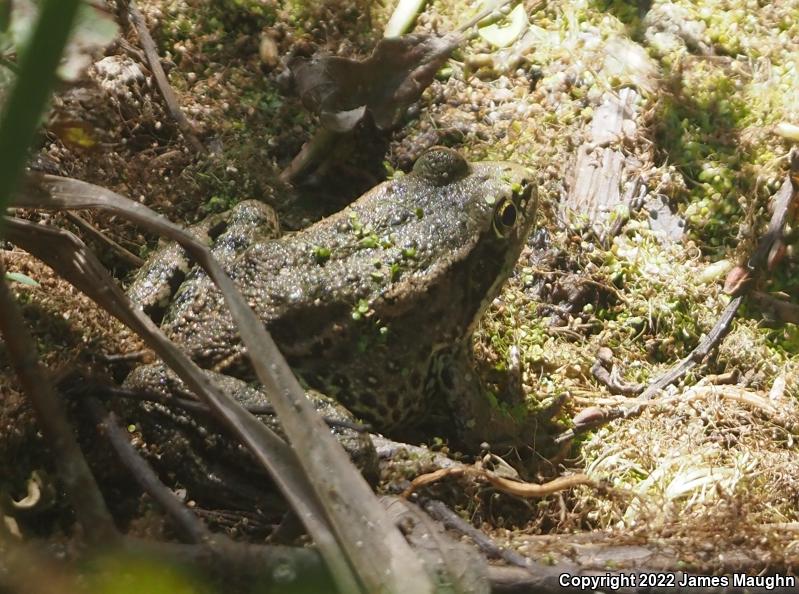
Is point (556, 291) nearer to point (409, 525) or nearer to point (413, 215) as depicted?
point (413, 215)

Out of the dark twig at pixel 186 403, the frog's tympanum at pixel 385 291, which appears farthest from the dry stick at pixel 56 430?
the frog's tympanum at pixel 385 291

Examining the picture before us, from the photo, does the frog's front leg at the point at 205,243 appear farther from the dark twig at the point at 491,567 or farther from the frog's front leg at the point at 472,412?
the dark twig at the point at 491,567

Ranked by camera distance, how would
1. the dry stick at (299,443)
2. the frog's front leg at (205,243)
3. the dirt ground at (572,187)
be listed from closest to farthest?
the dry stick at (299,443), the dirt ground at (572,187), the frog's front leg at (205,243)

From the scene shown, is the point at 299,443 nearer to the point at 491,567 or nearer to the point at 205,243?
the point at 491,567

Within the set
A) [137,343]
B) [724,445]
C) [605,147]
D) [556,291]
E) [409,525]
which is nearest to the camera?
[409,525]

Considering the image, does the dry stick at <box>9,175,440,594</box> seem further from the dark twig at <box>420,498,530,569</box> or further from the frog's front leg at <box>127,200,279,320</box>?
the frog's front leg at <box>127,200,279,320</box>

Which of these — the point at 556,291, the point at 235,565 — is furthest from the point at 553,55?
the point at 235,565

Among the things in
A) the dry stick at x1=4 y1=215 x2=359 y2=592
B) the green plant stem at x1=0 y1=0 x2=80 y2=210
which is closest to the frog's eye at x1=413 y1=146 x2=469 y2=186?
the dry stick at x1=4 y1=215 x2=359 y2=592
